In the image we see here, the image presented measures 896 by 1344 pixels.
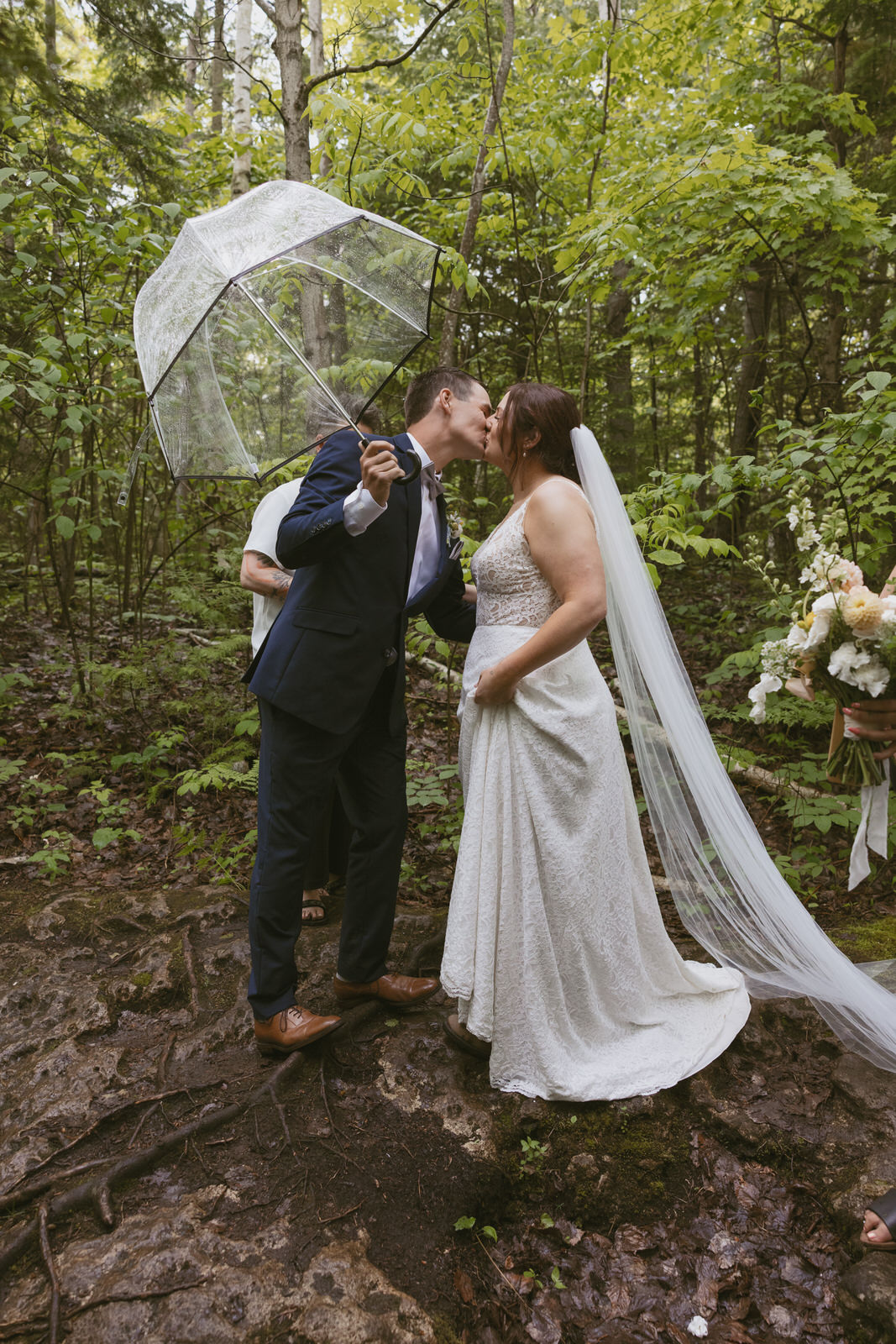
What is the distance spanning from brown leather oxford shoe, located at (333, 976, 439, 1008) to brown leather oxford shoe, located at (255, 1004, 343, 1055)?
29 centimetres

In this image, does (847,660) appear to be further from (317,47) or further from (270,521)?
(317,47)

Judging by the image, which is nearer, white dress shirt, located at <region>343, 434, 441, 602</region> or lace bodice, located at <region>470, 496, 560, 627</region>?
lace bodice, located at <region>470, 496, 560, 627</region>

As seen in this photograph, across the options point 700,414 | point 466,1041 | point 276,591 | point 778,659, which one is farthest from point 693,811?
point 700,414

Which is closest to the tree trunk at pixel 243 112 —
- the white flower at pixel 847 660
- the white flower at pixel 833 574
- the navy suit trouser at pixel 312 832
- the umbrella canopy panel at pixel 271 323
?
the umbrella canopy panel at pixel 271 323

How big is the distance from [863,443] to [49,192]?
5.14m

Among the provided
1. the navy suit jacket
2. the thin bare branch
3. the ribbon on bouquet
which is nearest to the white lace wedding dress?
the navy suit jacket

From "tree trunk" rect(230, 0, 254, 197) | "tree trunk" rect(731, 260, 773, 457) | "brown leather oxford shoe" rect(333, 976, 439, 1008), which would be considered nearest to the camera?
"brown leather oxford shoe" rect(333, 976, 439, 1008)

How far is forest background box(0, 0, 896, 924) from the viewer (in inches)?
172

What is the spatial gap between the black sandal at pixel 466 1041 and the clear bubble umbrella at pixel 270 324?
2.11 m

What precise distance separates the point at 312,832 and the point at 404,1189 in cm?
A: 114

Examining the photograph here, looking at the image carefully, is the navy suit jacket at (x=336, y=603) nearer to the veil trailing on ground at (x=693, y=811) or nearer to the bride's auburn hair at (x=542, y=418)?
the bride's auburn hair at (x=542, y=418)

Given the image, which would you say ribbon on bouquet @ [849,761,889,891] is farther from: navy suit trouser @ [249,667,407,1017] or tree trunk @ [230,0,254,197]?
tree trunk @ [230,0,254,197]

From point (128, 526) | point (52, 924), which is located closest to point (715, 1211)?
point (52, 924)

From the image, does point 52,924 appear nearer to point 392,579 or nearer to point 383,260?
point 392,579
